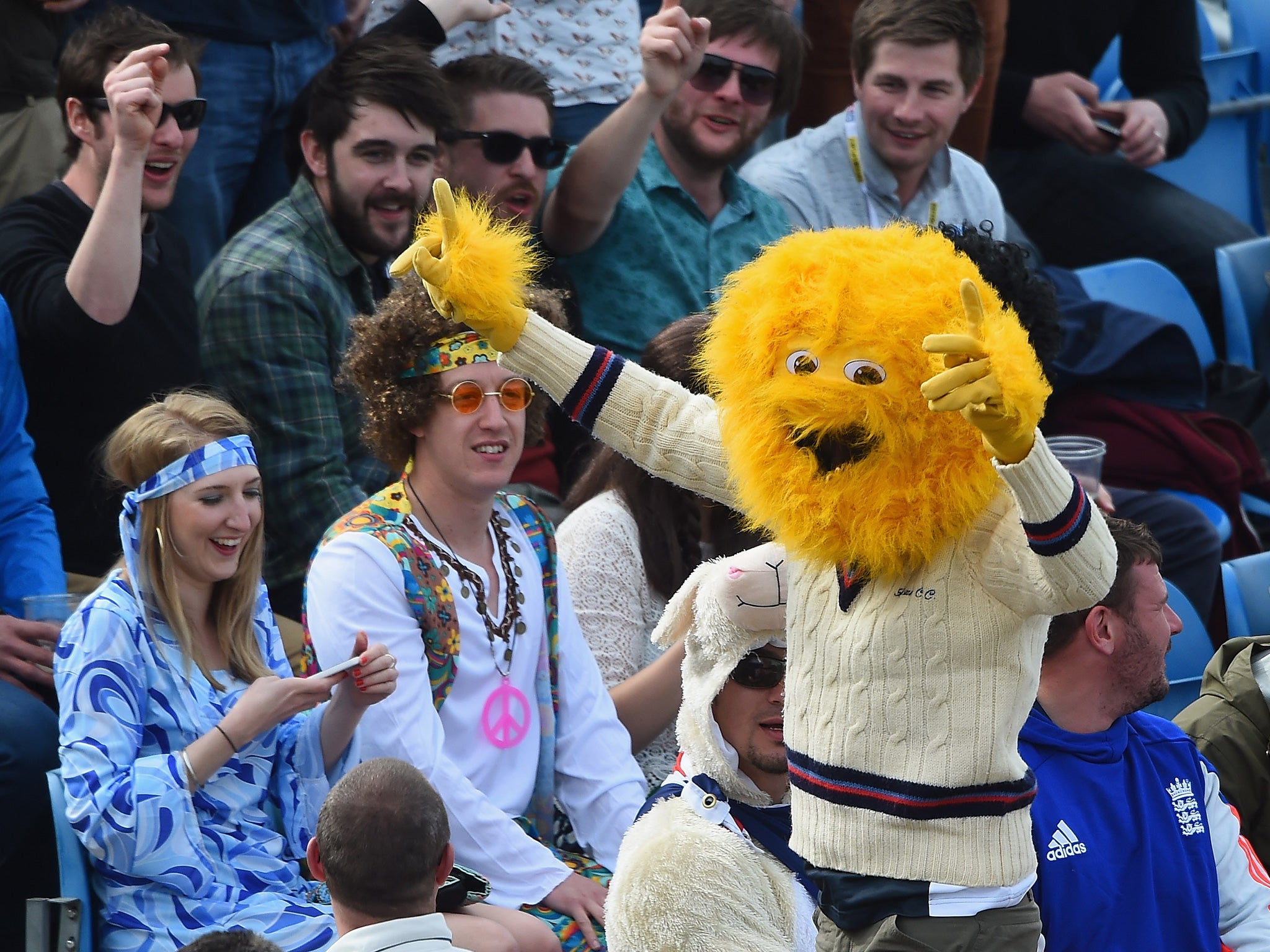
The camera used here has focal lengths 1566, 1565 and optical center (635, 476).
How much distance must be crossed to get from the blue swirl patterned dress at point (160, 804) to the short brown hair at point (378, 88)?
1.54m

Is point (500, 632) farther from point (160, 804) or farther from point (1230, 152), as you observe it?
point (1230, 152)

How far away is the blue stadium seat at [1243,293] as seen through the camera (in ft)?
19.4

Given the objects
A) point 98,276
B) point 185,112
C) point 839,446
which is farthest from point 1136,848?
point 185,112

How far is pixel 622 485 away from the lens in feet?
11.5

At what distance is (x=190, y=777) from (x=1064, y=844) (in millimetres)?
1533

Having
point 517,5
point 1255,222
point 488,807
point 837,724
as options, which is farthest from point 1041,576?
point 1255,222

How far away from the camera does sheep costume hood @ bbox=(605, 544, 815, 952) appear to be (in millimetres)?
2350

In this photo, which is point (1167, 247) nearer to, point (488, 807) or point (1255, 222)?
point (1255, 222)

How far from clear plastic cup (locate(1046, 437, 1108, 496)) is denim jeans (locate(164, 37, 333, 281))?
2.31 m

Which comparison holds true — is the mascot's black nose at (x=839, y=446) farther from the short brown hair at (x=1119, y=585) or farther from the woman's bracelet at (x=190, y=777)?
the woman's bracelet at (x=190, y=777)

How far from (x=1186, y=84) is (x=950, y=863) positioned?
512 centimetres

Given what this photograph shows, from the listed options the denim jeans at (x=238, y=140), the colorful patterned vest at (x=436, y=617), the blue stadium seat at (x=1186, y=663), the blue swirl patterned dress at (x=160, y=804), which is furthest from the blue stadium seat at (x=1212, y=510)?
the blue swirl patterned dress at (x=160, y=804)

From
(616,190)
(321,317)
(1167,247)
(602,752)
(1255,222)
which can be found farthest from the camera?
(1255,222)

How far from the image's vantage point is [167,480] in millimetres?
2938
